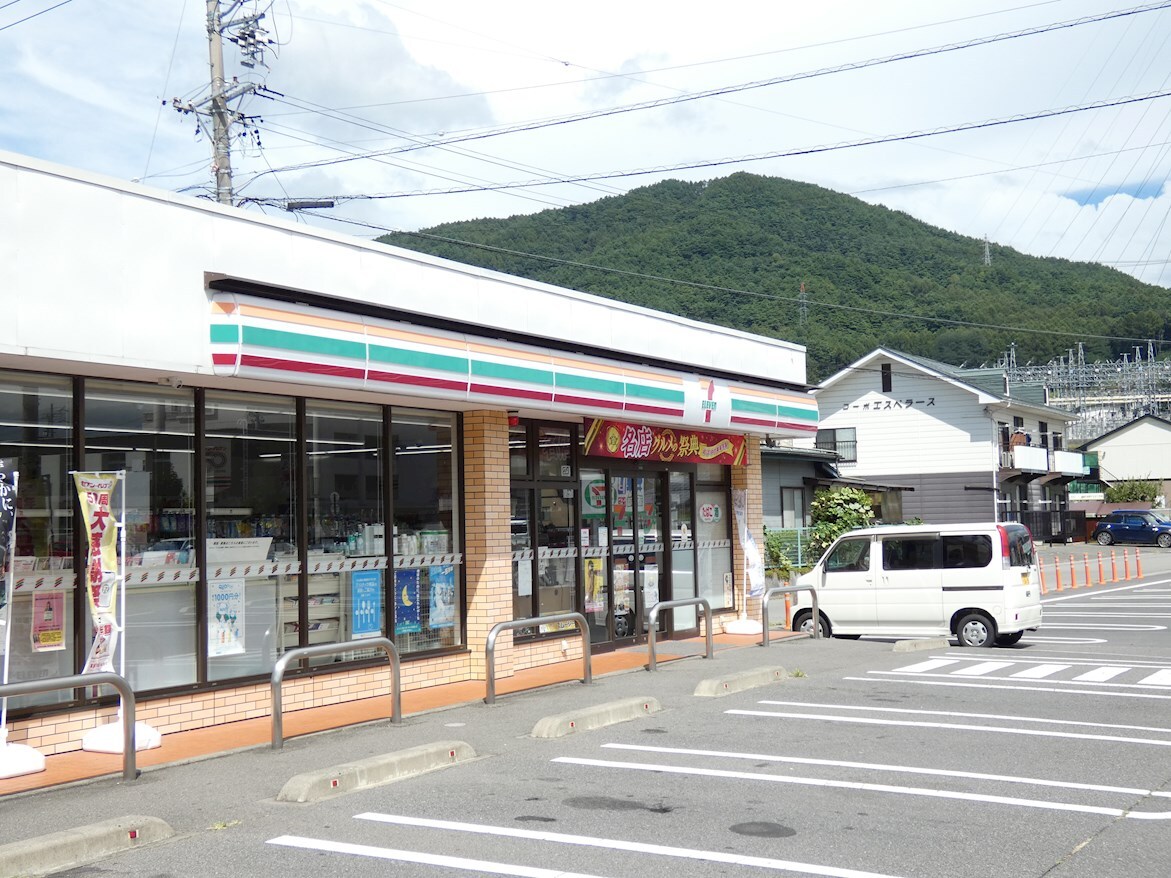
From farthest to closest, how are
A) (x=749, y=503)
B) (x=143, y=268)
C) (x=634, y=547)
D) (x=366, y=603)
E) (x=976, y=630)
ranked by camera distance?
(x=749, y=503)
(x=976, y=630)
(x=634, y=547)
(x=366, y=603)
(x=143, y=268)

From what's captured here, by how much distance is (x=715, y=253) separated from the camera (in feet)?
228

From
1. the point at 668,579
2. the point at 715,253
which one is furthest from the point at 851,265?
the point at 668,579

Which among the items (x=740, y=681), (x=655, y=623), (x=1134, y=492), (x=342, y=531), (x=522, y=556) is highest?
(x=1134, y=492)

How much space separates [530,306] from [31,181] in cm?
585

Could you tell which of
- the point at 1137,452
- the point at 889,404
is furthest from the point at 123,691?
the point at 1137,452

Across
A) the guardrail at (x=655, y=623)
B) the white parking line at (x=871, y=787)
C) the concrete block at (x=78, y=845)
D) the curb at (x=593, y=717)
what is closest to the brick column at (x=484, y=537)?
the guardrail at (x=655, y=623)

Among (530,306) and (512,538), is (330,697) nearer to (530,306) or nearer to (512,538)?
(512,538)

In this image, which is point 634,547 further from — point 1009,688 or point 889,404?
point 889,404

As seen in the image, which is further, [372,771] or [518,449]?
[518,449]

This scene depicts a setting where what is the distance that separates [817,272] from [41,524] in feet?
219

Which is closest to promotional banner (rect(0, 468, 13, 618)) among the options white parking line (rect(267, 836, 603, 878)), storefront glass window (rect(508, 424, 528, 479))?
white parking line (rect(267, 836, 603, 878))

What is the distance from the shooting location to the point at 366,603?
475 inches

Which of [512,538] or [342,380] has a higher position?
[342,380]

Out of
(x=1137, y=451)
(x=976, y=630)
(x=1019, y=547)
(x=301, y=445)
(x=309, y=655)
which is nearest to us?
(x=309, y=655)
